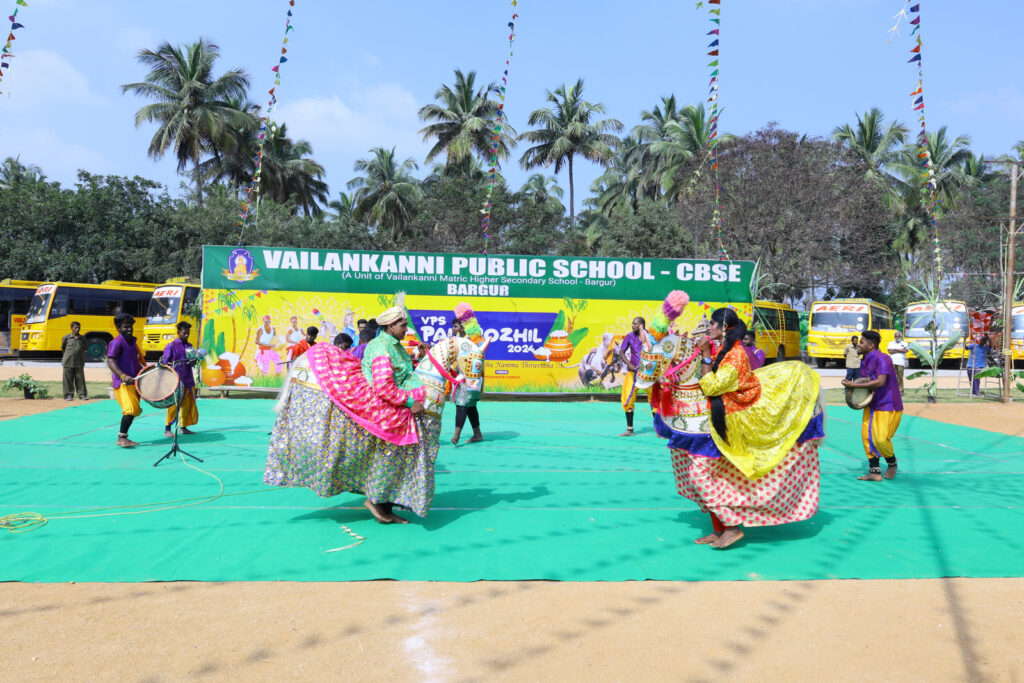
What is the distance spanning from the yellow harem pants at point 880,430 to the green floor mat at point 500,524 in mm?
370

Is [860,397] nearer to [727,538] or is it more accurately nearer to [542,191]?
[727,538]

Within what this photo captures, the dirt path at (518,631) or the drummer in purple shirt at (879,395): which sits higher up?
the drummer in purple shirt at (879,395)

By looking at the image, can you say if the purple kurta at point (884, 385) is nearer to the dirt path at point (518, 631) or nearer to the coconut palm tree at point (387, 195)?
the dirt path at point (518, 631)

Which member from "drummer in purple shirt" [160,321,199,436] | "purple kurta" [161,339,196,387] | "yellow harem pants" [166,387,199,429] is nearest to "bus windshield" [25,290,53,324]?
"yellow harem pants" [166,387,199,429]

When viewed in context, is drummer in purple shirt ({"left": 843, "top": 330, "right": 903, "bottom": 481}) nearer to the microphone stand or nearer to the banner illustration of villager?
the microphone stand

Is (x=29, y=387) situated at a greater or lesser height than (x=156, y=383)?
lesser

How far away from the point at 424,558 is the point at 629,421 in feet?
20.6

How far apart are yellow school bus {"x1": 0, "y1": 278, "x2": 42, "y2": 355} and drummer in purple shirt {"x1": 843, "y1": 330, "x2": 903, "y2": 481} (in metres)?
28.2

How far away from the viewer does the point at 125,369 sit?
854cm

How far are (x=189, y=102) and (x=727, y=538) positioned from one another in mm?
36331

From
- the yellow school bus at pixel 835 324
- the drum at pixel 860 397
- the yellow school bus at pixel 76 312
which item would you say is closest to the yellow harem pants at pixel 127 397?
the drum at pixel 860 397

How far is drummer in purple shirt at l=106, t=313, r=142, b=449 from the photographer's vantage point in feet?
27.3

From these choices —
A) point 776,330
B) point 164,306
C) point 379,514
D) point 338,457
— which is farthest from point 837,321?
point 338,457

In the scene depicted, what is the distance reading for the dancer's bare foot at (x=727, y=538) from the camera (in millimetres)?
4895
